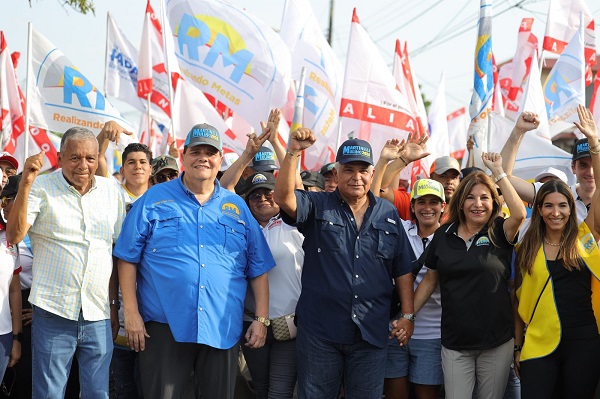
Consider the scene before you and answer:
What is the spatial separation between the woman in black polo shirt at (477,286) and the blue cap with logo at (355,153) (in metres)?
0.83

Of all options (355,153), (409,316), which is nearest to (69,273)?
(355,153)

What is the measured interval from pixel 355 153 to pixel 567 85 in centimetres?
662

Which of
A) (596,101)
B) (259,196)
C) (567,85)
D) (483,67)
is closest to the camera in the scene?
(259,196)

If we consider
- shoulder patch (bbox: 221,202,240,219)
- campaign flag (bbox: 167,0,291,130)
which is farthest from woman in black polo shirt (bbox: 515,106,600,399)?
campaign flag (bbox: 167,0,291,130)

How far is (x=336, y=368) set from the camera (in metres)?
4.79

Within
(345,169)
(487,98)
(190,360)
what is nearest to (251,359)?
(190,360)

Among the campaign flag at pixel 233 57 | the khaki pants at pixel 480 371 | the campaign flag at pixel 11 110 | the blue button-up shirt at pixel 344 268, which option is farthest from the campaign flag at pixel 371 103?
the campaign flag at pixel 11 110

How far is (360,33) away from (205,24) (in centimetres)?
207

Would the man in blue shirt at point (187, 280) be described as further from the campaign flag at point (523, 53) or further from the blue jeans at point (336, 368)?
the campaign flag at point (523, 53)

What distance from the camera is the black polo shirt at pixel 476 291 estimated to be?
4.89 m

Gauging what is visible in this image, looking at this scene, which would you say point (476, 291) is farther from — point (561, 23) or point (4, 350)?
point (561, 23)

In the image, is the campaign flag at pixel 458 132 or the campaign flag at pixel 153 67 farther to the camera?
the campaign flag at pixel 458 132

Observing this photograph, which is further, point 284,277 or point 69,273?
point 284,277

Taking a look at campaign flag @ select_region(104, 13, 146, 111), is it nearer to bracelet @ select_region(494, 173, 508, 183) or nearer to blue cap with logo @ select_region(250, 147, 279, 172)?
blue cap with logo @ select_region(250, 147, 279, 172)
